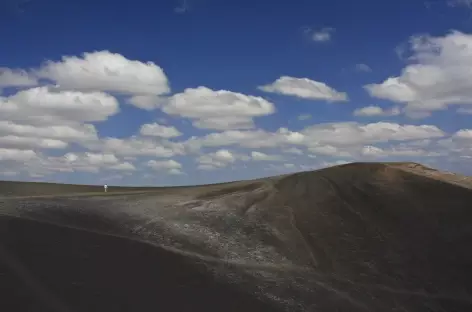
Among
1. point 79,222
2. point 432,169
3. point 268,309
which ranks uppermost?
point 432,169

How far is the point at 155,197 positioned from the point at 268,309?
12.8 ft

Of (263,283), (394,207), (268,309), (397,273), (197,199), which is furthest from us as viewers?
(197,199)

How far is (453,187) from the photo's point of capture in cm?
909

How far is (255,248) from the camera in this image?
7.82 m

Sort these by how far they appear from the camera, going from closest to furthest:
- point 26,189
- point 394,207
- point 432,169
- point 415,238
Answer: point 415,238
point 394,207
point 432,169
point 26,189

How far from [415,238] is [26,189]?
8.79m

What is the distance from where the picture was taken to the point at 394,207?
876 cm

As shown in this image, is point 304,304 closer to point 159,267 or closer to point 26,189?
point 159,267

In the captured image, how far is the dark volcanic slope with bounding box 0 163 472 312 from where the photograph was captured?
6629 millimetres

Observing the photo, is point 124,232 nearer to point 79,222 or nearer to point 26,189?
point 79,222

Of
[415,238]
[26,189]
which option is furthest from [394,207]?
[26,189]

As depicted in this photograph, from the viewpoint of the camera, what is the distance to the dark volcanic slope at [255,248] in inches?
261

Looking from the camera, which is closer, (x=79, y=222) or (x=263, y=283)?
(x=263, y=283)

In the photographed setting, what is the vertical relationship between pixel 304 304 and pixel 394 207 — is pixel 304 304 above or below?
below
